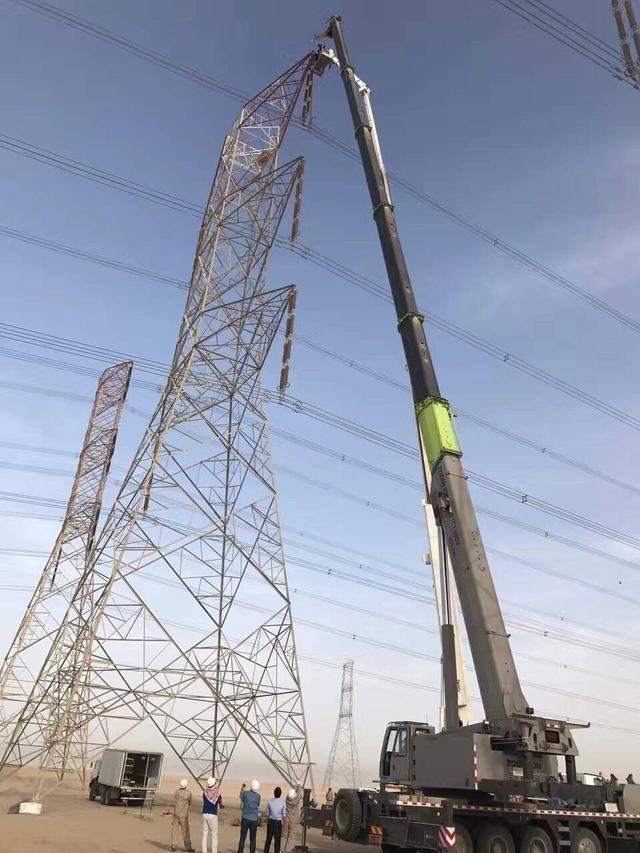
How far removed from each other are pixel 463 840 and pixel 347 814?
2279 millimetres

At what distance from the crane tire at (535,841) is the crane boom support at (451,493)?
2.16 m

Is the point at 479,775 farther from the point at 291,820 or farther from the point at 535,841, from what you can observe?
the point at 291,820

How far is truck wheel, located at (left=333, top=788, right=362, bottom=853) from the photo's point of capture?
12508mm

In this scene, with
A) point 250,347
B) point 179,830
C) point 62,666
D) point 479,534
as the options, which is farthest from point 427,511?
point 62,666

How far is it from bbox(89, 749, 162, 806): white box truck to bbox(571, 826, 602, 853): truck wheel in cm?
1851

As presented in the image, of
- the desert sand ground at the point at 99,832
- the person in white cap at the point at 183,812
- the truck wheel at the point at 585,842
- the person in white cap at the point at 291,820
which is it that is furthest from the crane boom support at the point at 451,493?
the person in white cap at the point at 183,812

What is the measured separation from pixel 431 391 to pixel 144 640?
38.7ft

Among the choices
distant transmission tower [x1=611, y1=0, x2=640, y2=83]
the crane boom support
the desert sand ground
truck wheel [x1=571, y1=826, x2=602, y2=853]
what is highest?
distant transmission tower [x1=611, y1=0, x2=640, y2=83]

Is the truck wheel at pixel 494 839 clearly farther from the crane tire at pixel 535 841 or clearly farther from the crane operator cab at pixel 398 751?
the crane operator cab at pixel 398 751

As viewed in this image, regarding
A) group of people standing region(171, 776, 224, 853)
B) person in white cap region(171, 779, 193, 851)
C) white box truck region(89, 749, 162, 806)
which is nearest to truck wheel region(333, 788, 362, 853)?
group of people standing region(171, 776, 224, 853)

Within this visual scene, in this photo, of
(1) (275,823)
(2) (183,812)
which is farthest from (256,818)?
(2) (183,812)

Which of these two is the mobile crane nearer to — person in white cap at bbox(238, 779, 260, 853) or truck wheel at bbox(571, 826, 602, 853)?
truck wheel at bbox(571, 826, 602, 853)

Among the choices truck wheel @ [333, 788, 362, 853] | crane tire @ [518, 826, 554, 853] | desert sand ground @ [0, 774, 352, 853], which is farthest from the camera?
desert sand ground @ [0, 774, 352, 853]

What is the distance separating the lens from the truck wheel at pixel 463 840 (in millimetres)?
11617
